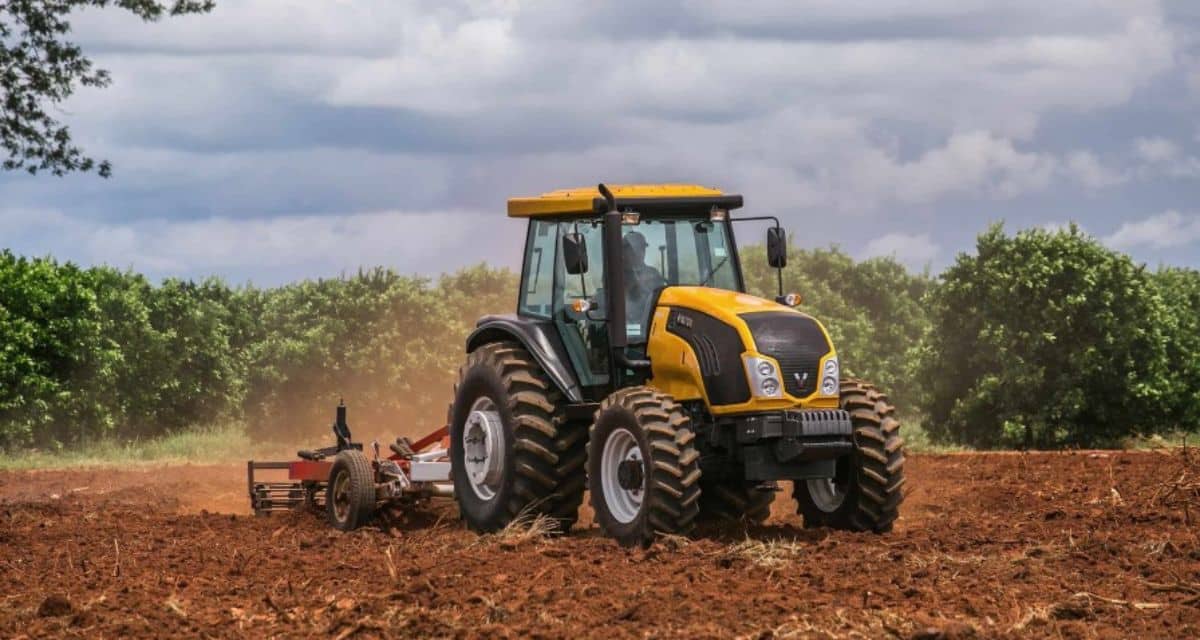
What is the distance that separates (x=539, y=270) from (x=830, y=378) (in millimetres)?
2875

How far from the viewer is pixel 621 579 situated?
9.95m

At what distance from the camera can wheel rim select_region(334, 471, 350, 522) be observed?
14297 millimetres

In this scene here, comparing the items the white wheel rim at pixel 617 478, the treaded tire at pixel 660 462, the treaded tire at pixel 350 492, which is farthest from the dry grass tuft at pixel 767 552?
the treaded tire at pixel 350 492

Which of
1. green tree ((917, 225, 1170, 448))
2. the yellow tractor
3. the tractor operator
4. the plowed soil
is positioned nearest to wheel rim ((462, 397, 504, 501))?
the yellow tractor

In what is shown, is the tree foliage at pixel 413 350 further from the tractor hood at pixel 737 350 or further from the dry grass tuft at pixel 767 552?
the dry grass tuft at pixel 767 552

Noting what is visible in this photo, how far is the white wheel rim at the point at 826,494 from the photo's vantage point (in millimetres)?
12469

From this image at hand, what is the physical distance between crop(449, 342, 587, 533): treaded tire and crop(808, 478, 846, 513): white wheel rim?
1878mm

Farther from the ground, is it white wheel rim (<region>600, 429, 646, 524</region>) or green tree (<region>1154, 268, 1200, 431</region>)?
green tree (<region>1154, 268, 1200, 431</region>)

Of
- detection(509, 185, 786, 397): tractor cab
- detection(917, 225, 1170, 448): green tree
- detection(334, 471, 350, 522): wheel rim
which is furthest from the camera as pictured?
detection(917, 225, 1170, 448): green tree

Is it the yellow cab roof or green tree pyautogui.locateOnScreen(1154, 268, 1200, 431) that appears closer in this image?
the yellow cab roof

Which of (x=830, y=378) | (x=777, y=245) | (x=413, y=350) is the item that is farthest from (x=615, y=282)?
(x=413, y=350)

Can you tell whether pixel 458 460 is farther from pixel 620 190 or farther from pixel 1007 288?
pixel 1007 288

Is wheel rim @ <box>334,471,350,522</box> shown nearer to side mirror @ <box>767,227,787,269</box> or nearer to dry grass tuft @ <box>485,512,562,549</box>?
dry grass tuft @ <box>485,512,562,549</box>

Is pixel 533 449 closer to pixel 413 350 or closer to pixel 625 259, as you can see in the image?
pixel 625 259
